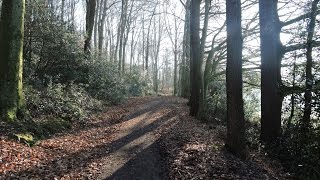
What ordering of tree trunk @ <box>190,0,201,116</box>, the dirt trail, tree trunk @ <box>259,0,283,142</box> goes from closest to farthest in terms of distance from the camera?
1. the dirt trail
2. tree trunk @ <box>259,0,283,142</box>
3. tree trunk @ <box>190,0,201,116</box>

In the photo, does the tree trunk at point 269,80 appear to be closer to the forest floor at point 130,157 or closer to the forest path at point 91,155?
the forest floor at point 130,157

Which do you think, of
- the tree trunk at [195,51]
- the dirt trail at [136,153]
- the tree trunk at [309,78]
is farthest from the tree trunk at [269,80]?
the tree trunk at [195,51]

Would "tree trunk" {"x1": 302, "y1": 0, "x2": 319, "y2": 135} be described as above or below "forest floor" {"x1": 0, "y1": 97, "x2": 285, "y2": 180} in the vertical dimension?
above

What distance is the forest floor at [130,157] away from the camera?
692 cm

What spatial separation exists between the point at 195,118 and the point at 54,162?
29.2 feet

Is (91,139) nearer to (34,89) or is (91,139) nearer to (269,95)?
(34,89)

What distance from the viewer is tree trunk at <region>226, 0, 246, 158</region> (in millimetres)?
8164

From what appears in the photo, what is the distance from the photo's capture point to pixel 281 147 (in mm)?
10242

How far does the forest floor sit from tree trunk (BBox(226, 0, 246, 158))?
43cm

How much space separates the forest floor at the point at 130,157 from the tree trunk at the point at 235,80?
0.43 metres

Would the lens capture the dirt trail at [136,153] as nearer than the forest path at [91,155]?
No

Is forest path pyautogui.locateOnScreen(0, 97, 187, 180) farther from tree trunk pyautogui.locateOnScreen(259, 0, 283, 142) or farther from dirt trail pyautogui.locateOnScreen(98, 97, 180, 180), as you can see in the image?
tree trunk pyautogui.locateOnScreen(259, 0, 283, 142)

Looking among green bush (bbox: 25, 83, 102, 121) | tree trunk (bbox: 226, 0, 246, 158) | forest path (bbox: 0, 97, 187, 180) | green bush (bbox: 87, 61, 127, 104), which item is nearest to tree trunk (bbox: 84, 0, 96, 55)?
green bush (bbox: 87, 61, 127, 104)

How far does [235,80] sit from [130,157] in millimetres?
3476
